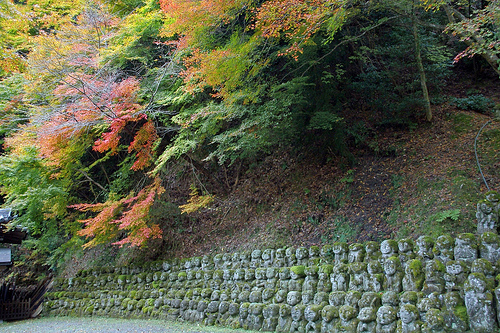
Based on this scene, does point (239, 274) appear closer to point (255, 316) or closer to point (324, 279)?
point (255, 316)

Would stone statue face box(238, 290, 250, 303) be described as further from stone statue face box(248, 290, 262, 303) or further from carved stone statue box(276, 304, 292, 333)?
carved stone statue box(276, 304, 292, 333)

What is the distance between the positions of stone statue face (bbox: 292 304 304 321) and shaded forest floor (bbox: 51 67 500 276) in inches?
74.9

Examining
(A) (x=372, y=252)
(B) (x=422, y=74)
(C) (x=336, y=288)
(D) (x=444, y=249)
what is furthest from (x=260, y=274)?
(B) (x=422, y=74)

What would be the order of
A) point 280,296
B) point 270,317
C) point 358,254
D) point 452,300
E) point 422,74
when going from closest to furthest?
point 452,300
point 358,254
point 270,317
point 280,296
point 422,74

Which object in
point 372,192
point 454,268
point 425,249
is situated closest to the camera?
point 454,268

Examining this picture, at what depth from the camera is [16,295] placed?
12.4 m

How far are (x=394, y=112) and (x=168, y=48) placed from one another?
732 cm

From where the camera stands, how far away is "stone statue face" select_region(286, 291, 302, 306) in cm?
585

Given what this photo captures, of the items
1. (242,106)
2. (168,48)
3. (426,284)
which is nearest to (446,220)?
(426,284)

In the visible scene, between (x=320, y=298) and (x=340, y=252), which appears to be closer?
(x=320, y=298)

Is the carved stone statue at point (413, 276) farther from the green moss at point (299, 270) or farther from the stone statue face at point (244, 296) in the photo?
the stone statue face at point (244, 296)

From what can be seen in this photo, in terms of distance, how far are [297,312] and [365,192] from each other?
328cm

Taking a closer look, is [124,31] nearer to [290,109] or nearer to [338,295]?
[290,109]

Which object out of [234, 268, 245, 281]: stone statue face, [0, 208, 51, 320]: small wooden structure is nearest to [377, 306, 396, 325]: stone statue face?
[234, 268, 245, 281]: stone statue face
